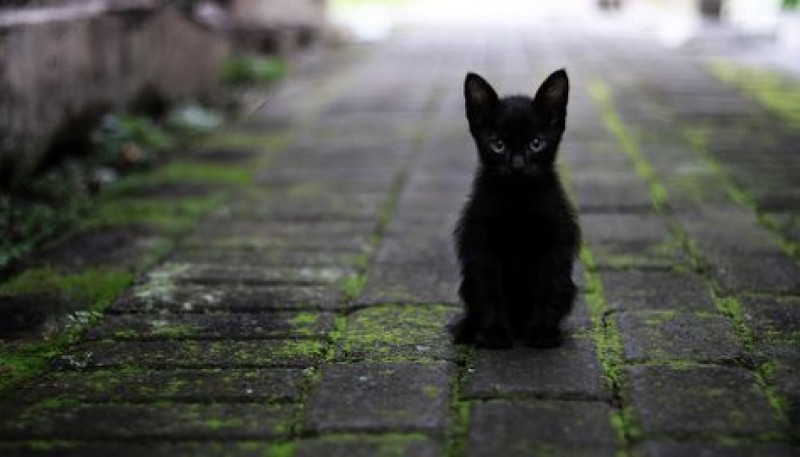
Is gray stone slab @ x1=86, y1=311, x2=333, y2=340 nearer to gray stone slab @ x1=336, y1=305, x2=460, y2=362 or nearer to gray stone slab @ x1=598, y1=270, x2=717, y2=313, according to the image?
gray stone slab @ x1=336, y1=305, x2=460, y2=362

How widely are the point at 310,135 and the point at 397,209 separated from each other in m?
2.15

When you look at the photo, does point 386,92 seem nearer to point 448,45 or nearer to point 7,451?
point 448,45

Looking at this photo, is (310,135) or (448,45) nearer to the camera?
(310,135)

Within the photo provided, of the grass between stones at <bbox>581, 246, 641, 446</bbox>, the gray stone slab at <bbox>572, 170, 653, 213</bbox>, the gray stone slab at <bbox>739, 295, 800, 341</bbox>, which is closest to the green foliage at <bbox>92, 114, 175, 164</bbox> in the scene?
the gray stone slab at <bbox>572, 170, 653, 213</bbox>

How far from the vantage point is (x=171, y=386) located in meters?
2.85

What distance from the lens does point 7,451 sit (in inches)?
96.3

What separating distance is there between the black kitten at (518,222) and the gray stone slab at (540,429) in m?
0.47

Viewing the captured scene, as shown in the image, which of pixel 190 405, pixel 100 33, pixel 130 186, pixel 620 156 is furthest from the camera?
pixel 100 33

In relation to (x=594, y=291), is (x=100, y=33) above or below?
above

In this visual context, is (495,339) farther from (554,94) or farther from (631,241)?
(631,241)

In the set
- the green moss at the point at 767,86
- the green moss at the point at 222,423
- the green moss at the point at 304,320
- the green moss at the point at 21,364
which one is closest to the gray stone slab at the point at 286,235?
the green moss at the point at 304,320

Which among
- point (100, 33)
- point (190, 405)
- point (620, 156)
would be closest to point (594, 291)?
point (190, 405)

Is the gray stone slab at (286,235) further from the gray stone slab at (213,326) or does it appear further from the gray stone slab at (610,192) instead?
the gray stone slab at (610,192)

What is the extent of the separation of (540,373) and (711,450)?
0.62 meters
